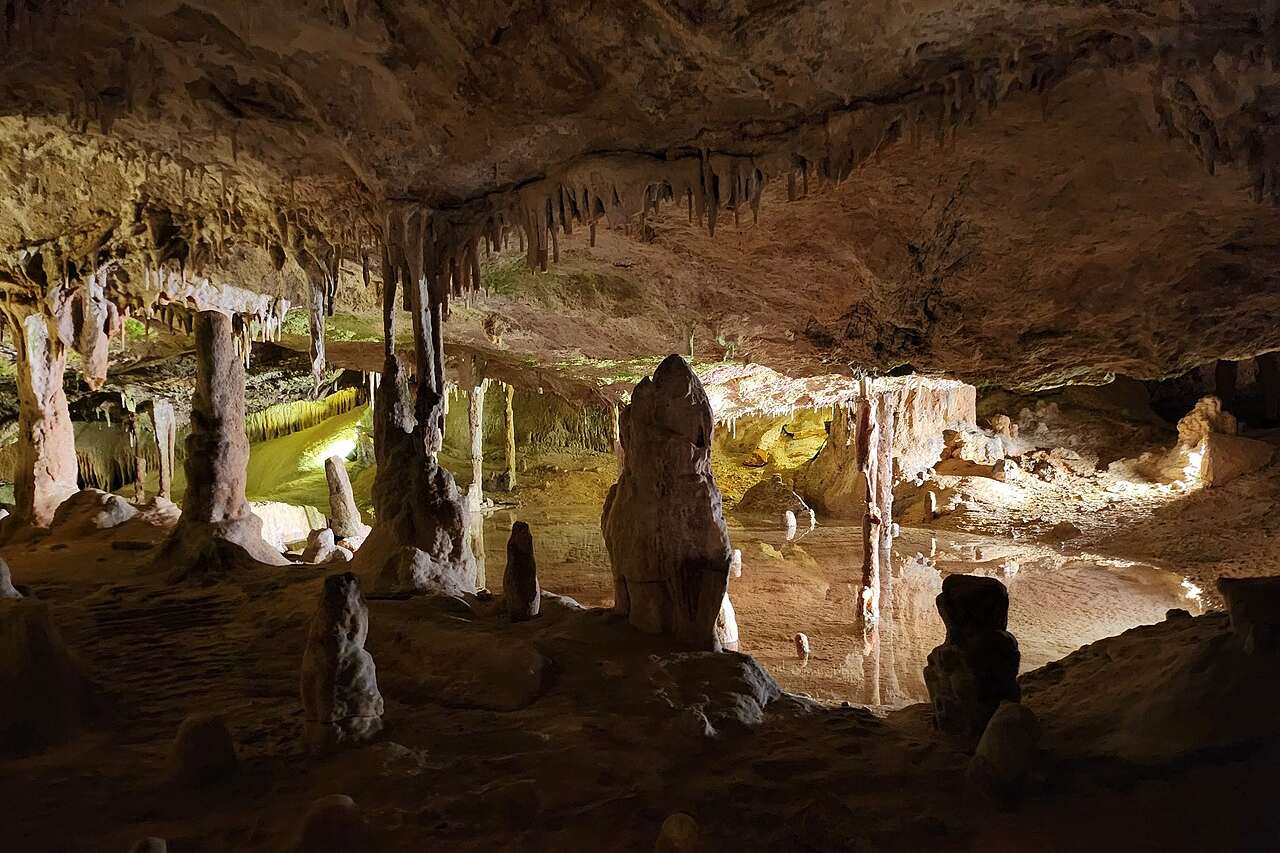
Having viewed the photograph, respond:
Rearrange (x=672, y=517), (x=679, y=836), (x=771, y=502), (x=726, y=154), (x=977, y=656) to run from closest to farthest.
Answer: (x=679, y=836), (x=977, y=656), (x=672, y=517), (x=726, y=154), (x=771, y=502)

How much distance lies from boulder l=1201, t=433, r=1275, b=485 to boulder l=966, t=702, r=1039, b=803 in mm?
19632

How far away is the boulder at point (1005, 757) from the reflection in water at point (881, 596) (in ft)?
21.1

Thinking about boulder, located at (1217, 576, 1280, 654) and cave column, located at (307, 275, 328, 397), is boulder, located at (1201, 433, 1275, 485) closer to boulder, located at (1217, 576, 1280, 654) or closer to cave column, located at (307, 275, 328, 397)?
boulder, located at (1217, 576, 1280, 654)

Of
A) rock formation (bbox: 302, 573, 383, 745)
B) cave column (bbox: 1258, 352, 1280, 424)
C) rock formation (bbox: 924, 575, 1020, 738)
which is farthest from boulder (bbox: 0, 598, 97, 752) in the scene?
cave column (bbox: 1258, 352, 1280, 424)

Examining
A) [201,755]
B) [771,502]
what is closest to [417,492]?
[201,755]

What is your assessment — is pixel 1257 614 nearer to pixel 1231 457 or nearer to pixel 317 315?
pixel 317 315

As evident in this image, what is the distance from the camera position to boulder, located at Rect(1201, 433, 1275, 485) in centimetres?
1891

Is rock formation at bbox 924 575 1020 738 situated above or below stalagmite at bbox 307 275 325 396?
below

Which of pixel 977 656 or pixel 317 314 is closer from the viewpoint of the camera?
pixel 977 656

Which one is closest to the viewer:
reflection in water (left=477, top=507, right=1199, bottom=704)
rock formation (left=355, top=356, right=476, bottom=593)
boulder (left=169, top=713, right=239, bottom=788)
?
boulder (left=169, top=713, right=239, bottom=788)

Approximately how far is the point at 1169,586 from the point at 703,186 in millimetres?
14366

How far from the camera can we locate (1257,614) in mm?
4266

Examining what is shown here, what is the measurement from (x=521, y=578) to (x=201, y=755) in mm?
3119

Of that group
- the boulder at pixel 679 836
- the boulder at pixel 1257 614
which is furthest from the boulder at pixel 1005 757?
the boulder at pixel 679 836
